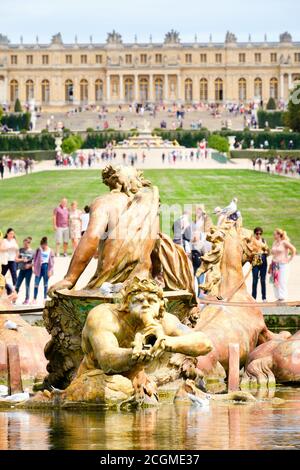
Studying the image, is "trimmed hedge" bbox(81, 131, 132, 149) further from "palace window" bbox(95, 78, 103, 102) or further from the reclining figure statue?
the reclining figure statue

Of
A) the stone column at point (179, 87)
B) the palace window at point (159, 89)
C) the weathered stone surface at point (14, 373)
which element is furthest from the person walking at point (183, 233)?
the palace window at point (159, 89)

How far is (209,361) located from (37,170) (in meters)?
53.0

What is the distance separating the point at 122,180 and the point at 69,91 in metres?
122

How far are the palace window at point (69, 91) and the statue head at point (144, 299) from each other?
4819 inches

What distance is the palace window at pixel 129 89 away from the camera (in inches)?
5108

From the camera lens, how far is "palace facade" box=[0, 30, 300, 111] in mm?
130250

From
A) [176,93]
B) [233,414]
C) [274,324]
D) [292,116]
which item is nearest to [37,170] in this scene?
[292,116]

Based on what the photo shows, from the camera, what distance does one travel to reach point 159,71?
13038cm

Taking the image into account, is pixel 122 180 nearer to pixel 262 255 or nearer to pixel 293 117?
pixel 262 255

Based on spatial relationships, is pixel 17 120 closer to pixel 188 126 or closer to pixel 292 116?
pixel 188 126

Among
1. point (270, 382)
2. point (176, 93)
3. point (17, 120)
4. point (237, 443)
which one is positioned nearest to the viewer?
point (237, 443)

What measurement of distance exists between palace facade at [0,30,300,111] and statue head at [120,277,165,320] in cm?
12169

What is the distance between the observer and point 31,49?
132 meters

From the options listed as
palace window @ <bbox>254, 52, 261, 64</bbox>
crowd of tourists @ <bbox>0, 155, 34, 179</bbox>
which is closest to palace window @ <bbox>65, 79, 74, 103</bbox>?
palace window @ <bbox>254, 52, 261, 64</bbox>
